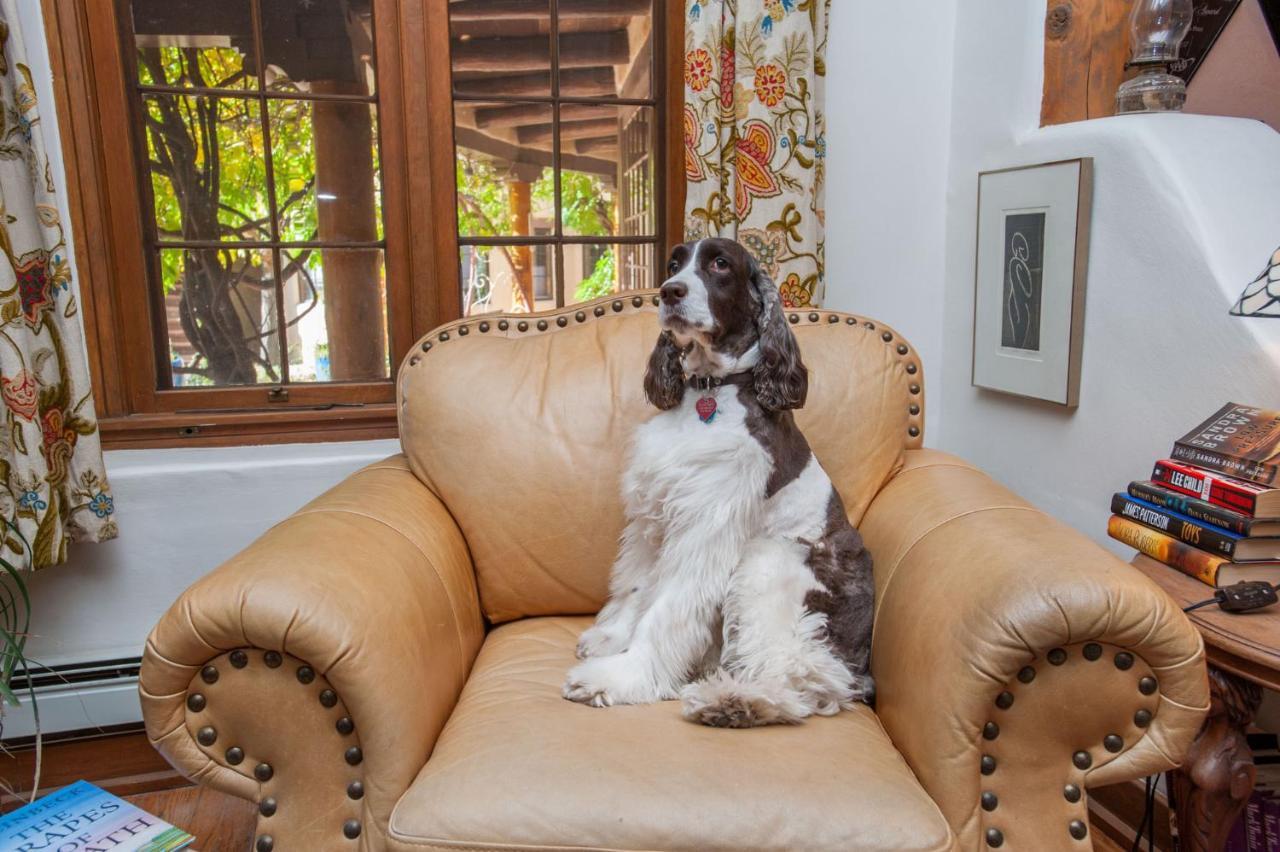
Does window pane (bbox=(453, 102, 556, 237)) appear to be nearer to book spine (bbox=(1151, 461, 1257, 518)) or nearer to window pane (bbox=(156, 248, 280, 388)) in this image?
window pane (bbox=(156, 248, 280, 388))

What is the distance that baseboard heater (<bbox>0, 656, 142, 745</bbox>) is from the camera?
2.06 metres

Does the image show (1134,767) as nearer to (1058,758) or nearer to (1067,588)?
(1058,758)

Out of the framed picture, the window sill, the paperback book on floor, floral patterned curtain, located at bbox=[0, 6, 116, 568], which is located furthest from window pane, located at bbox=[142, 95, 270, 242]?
the framed picture

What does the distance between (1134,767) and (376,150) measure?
212cm

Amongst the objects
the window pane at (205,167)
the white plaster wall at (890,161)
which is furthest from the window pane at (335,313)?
the white plaster wall at (890,161)

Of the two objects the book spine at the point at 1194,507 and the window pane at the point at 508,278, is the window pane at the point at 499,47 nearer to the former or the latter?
the window pane at the point at 508,278

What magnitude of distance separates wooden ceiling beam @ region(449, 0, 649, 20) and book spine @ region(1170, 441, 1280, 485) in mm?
1754

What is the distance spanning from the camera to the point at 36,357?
188cm

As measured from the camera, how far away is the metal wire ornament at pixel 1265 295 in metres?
1.20

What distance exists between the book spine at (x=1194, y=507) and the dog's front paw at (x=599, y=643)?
94cm

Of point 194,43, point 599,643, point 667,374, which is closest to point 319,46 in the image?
point 194,43

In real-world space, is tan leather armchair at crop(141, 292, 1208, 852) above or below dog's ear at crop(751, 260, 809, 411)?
below

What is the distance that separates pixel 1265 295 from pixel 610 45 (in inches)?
67.8

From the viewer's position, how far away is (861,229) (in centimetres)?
245
